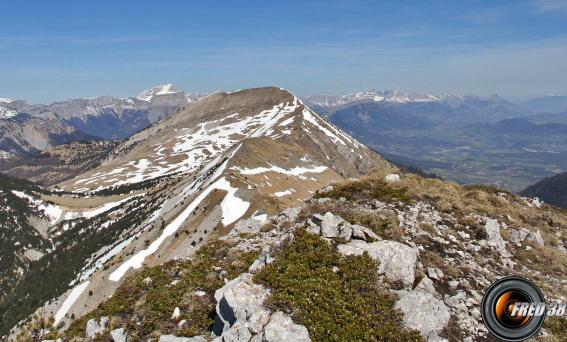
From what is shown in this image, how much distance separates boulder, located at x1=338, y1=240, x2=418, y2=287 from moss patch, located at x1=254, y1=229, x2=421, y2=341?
421 millimetres

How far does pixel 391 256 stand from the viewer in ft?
47.5

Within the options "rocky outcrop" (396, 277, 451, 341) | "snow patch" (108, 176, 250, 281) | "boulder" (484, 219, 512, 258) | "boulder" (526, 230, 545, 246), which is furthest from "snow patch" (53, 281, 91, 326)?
"boulder" (526, 230, 545, 246)

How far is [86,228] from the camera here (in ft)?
396

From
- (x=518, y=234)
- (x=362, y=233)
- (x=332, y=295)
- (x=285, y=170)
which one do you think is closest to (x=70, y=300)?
(x=362, y=233)

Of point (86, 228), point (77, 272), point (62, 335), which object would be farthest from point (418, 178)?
Answer: point (86, 228)

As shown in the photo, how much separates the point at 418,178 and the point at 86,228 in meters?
130

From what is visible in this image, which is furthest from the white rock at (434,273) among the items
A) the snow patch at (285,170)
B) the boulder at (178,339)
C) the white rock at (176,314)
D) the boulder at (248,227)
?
the snow patch at (285,170)

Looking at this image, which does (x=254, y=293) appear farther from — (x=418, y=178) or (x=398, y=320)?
(x=418, y=178)

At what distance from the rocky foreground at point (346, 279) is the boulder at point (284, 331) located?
4 cm

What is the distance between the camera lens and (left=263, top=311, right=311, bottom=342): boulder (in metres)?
10.9

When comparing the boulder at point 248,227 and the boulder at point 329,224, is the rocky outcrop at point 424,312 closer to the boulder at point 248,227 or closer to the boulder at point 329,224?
the boulder at point 329,224

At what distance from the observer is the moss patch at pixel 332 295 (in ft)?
36.8

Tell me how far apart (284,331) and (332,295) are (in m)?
2.51

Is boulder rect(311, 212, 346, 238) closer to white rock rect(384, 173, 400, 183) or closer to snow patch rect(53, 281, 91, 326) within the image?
white rock rect(384, 173, 400, 183)
